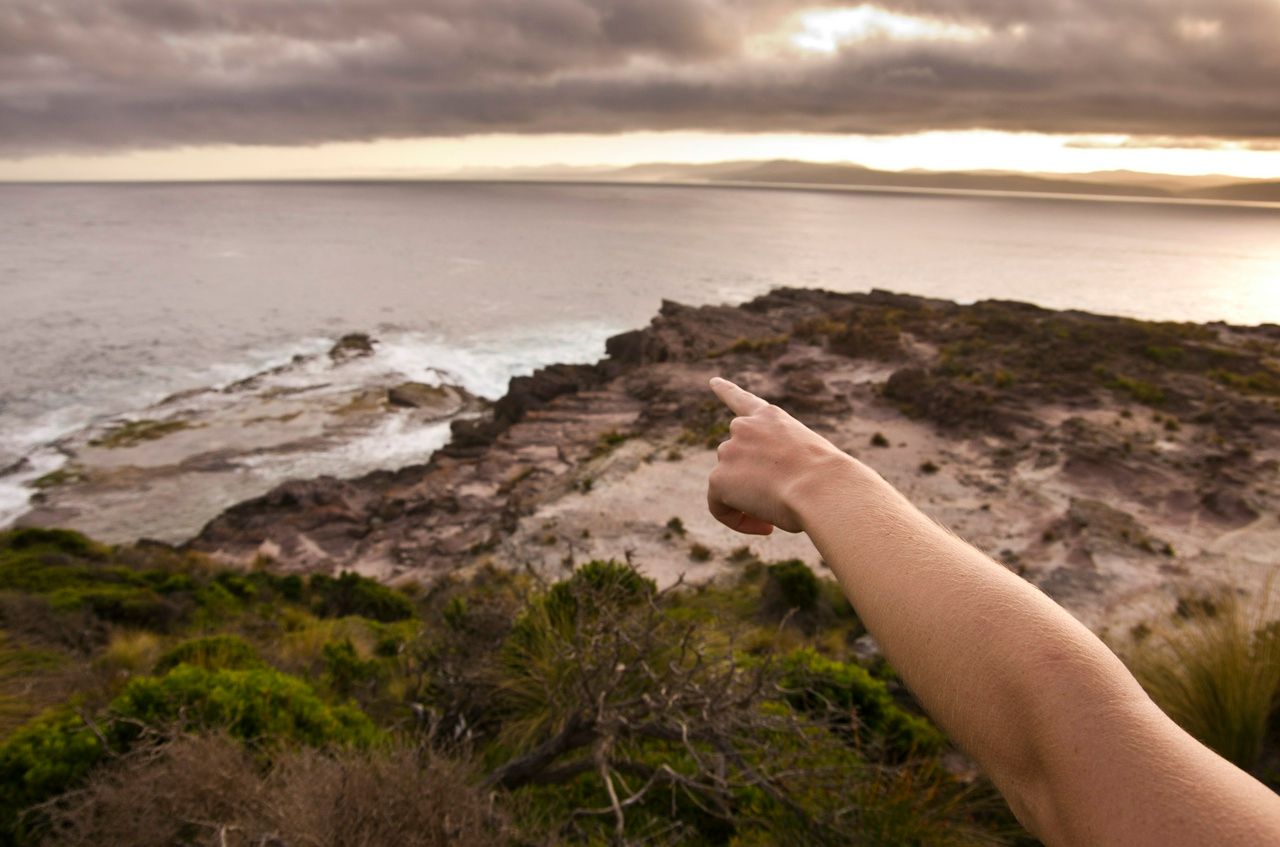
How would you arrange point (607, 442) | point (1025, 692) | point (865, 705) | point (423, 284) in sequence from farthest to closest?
point (423, 284)
point (607, 442)
point (865, 705)
point (1025, 692)

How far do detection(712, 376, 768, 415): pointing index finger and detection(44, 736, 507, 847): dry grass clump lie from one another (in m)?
2.70

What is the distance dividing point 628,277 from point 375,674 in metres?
64.9

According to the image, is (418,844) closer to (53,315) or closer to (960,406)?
(960,406)

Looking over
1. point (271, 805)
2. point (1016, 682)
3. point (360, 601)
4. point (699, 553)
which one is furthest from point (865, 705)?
point (360, 601)

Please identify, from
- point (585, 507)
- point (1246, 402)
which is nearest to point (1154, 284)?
point (1246, 402)

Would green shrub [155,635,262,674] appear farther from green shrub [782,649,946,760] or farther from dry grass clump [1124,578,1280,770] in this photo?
dry grass clump [1124,578,1280,770]

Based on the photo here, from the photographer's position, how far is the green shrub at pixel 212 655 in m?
6.13

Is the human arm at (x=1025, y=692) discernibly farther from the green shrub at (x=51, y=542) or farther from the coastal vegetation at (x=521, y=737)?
the green shrub at (x=51, y=542)

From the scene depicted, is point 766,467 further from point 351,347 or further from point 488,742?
point 351,347

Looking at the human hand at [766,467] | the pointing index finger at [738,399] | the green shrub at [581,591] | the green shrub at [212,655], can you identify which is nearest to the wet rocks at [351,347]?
the green shrub at [212,655]

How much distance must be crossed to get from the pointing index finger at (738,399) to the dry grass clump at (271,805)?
2.70m

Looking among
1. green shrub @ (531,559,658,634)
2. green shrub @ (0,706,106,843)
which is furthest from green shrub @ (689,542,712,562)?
green shrub @ (0,706,106,843)

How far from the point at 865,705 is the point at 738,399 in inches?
202

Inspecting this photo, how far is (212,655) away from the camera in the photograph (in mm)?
6336
